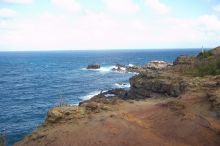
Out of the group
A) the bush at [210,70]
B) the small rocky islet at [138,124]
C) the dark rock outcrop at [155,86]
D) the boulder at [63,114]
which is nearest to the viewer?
the small rocky islet at [138,124]

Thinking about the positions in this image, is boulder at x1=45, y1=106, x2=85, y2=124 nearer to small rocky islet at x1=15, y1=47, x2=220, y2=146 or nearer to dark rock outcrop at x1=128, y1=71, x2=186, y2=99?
small rocky islet at x1=15, y1=47, x2=220, y2=146

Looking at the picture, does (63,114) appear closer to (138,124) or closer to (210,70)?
(138,124)

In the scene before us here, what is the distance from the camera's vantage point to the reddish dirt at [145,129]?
2709 centimetres

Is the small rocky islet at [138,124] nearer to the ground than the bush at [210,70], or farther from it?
nearer to the ground

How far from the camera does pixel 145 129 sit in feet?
94.7

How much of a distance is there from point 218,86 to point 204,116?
7673 millimetres

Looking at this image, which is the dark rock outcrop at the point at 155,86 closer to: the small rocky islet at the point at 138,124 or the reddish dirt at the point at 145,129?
the small rocky islet at the point at 138,124

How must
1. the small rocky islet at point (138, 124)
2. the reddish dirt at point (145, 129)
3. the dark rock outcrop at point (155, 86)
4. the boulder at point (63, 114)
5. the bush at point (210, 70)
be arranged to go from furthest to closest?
1. the bush at point (210, 70)
2. the dark rock outcrop at point (155, 86)
3. the boulder at point (63, 114)
4. the small rocky islet at point (138, 124)
5. the reddish dirt at point (145, 129)

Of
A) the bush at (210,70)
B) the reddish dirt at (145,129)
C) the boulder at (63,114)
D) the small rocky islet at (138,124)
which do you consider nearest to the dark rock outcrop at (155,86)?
the bush at (210,70)

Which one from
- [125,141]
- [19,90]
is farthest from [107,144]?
[19,90]

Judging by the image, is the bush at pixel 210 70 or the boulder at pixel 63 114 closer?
the boulder at pixel 63 114

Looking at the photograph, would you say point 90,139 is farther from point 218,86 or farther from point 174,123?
point 218,86

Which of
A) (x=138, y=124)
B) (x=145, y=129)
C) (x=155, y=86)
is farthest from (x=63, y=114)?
(x=155, y=86)

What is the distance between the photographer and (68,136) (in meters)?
28.8
